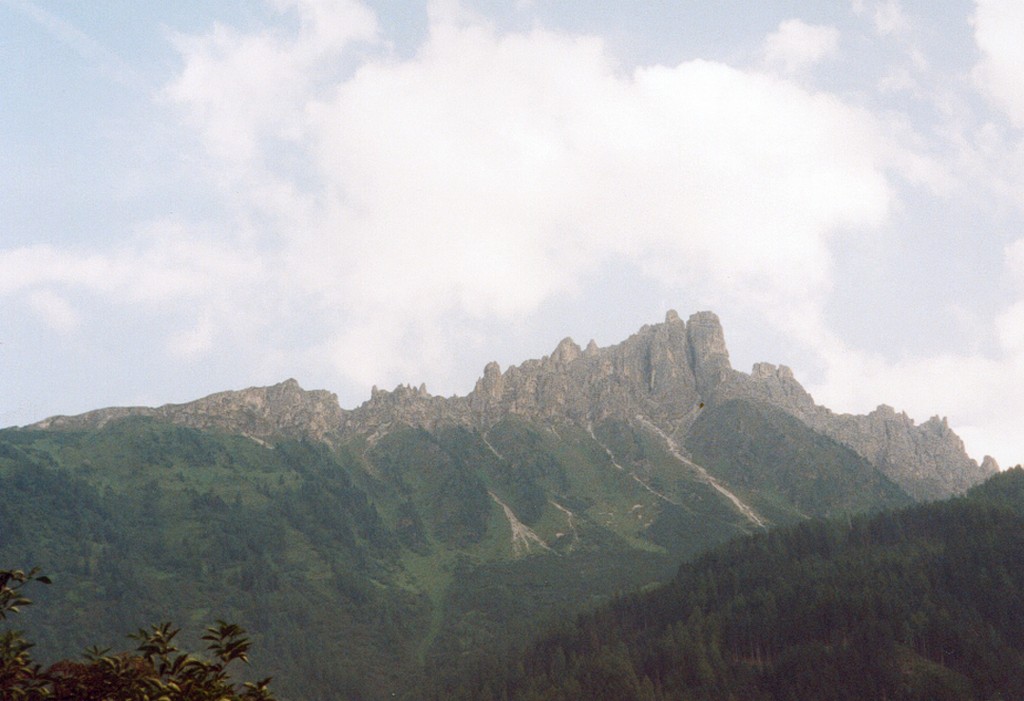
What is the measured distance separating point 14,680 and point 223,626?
14.5m

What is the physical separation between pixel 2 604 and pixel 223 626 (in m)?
13.0

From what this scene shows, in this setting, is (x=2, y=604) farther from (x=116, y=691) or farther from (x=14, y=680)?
(x=116, y=691)

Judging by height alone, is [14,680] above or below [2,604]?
below

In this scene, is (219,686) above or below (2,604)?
below

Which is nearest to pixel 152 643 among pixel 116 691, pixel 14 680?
pixel 116 691

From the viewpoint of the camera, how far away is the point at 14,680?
54.1m

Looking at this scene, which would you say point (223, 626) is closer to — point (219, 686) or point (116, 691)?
point (219, 686)

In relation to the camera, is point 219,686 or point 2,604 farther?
point 219,686

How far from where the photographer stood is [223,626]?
52875mm

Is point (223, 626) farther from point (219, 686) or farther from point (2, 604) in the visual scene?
point (2, 604)

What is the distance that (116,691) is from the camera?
2233 inches

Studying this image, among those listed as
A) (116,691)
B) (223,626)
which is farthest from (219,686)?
(116,691)

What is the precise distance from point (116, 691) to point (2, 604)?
1062cm

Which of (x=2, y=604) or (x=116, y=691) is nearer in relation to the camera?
(x=2, y=604)
